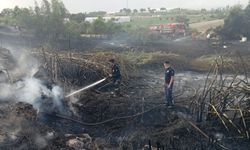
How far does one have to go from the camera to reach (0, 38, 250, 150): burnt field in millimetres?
9320

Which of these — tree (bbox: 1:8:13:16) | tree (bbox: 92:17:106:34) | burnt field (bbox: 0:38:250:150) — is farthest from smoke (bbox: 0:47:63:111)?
tree (bbox: 1:8:13:16)

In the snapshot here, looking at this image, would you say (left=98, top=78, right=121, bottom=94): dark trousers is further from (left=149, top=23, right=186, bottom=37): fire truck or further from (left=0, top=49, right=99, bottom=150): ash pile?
(left=149, top=23, right=186, bottom=37): fire truck

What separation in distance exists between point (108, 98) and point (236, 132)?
14.6 ft

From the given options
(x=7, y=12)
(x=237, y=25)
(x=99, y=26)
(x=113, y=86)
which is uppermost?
(x=7, y=12)

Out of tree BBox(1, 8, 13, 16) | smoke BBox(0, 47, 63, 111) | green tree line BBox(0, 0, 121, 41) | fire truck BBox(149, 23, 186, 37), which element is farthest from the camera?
fire truck BBox(149, 23, 186, 37)

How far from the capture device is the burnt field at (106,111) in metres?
9.32

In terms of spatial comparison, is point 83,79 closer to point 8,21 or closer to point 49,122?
point 49,122

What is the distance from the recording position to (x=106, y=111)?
464 inches

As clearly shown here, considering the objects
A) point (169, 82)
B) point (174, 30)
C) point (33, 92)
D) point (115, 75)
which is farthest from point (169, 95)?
point (174, 30)

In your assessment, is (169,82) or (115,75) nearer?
(169,82)

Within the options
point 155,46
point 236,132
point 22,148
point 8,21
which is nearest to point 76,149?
point 22,148

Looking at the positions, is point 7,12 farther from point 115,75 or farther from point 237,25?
point 115,75

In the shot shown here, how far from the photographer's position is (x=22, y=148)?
8.45m

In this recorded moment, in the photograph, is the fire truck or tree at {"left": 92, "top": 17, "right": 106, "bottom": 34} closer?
tree at {"left": 92, "top": 17, "right": 106, "bottom": 34}
